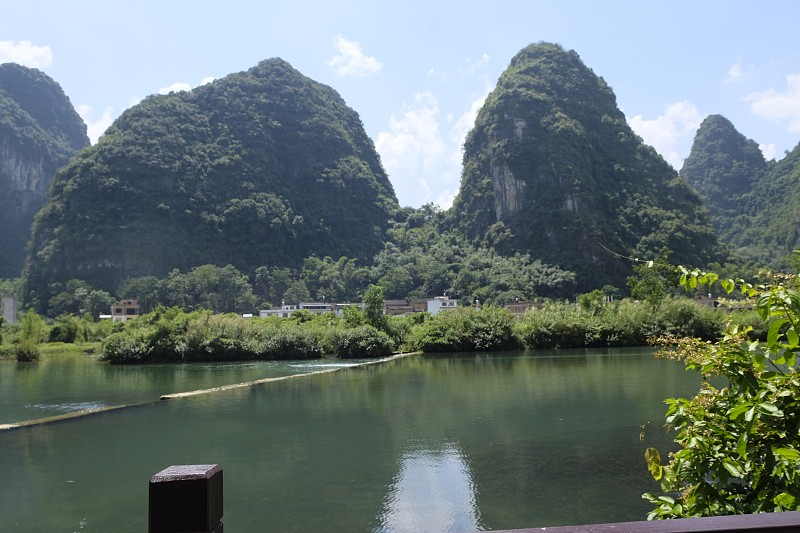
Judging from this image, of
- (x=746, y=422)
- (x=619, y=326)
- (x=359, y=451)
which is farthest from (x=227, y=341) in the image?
(x=746, y=422)

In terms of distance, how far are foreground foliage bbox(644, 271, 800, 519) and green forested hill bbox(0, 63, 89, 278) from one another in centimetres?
12210

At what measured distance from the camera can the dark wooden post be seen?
55.2 inches

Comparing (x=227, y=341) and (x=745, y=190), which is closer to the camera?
(x=227, y=341)

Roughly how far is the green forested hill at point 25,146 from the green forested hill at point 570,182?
78349 mm

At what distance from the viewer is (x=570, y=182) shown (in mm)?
87938

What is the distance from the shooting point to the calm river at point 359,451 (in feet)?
27.4

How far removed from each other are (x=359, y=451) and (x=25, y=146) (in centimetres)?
12868

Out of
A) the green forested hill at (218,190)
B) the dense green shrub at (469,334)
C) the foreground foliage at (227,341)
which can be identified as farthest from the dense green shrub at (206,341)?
the green forested hill at (218,190)

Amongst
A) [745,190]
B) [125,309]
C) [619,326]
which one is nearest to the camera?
[619,326]

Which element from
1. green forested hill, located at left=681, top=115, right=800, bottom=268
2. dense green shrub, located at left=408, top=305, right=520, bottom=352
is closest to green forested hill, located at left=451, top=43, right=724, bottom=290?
green forested hill, located at left=681, top=115, right=800, bottom=268

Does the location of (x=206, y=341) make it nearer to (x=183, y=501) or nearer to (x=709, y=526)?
(x=183, y=501)

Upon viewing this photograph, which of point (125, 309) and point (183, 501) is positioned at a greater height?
point (125, 309)

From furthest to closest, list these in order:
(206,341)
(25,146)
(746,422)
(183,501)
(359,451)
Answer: (25,146), (206,341), (359,451), (746,422), (183,501)

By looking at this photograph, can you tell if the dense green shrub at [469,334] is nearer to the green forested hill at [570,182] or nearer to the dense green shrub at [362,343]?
the dense green shrub at [362,343]
